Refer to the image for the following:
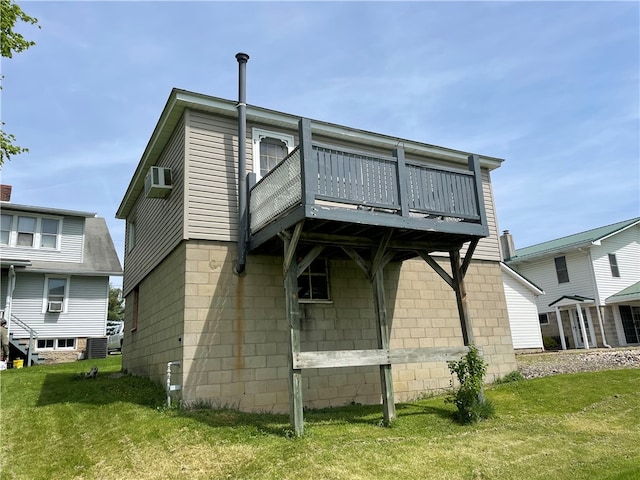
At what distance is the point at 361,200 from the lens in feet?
26.3

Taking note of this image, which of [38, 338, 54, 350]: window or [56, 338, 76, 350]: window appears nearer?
[38, 338, 54, 350]: window

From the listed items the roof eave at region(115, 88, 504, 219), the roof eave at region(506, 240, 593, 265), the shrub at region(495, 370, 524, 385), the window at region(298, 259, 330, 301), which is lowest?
the shrub at region(495, 370, 524, 385)

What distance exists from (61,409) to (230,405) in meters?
3.21

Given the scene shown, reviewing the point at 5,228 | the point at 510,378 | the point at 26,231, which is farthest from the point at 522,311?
the point at 5,228

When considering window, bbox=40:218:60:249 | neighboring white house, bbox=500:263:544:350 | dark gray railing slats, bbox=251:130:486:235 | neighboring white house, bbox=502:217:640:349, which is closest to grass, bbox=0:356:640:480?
dark gray railing slats, bbox=251:130:486:235

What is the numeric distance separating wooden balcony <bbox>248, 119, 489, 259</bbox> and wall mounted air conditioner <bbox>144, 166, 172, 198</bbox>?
2165mm

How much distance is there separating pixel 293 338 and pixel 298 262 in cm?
301

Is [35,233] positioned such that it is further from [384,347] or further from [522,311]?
[522,311]

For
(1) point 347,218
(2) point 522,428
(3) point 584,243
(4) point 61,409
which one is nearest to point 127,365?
(4) point 61,409

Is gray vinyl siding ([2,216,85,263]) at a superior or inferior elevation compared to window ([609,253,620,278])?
superior

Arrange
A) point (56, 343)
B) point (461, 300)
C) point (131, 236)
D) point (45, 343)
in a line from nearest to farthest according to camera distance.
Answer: point (461, 300) → point (131, 236) → point (45, 343) → point (56, 343)

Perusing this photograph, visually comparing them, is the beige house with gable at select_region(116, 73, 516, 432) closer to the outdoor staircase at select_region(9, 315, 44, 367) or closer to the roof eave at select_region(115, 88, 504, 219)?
the roof eave at select_region(115, 88, 504, 219)

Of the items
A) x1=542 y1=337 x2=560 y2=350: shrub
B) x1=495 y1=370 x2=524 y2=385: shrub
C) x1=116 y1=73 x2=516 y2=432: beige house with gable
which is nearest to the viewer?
x1=116 y1=73 x2=516 y2=432: beige house with gable

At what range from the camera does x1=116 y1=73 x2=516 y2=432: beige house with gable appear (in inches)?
317
